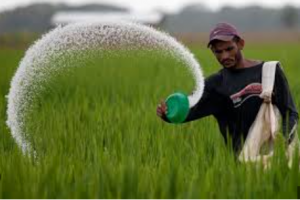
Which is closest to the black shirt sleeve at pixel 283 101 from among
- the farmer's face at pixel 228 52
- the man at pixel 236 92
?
the man at pixel 236 92

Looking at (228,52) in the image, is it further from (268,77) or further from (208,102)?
(208,102)

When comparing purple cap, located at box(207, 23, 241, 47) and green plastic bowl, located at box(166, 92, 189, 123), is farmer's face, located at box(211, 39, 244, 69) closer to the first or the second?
purple cap, located at box(207, 23, 241, 47)

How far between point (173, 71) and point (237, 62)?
506cm

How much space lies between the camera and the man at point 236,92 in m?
2.54

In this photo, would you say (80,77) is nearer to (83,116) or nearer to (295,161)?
(83,116)

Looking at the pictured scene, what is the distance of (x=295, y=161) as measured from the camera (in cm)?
208

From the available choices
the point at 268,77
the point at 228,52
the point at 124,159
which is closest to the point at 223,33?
the point at 228,52

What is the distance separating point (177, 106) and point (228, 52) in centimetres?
31

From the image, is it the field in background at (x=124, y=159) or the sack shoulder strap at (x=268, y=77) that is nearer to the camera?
the field in background at (x=124, y=159)

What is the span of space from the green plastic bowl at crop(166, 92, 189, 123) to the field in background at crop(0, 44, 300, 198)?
0.15 m

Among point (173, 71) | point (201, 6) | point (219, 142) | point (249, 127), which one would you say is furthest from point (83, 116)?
point (201, 6)

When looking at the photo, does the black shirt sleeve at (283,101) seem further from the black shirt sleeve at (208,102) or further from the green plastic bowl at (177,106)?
the green plastic bowl at (177,106)

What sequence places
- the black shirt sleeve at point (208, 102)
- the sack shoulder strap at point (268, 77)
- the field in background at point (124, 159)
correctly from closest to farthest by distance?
the field in background at point (124, 159) < the sack shoulder strap at point (268, 77) < the black shirt sleeve at point (208, 102)

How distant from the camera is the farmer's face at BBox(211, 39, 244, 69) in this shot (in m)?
2.54
